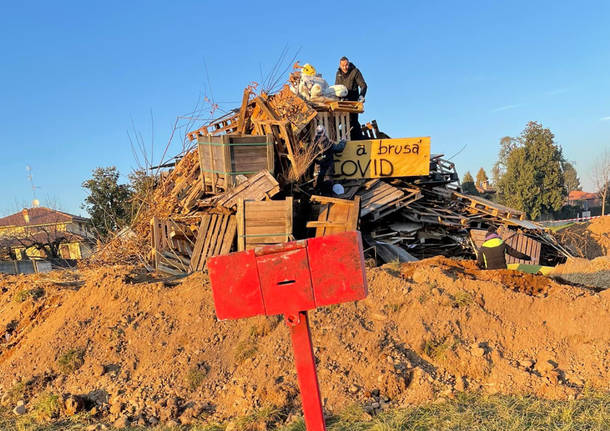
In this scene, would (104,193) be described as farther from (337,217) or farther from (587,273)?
(587,273)

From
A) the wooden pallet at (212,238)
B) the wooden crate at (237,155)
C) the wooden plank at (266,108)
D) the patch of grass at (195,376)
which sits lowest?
the patch of grass at (195,376)

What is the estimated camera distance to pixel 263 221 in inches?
273

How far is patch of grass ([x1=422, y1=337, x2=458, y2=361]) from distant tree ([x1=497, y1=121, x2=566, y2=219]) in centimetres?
3415

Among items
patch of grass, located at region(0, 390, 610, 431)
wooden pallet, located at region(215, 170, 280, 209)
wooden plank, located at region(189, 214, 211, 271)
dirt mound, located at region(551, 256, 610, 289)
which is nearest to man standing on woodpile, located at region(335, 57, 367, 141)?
wooden pallet, located at region(215, 170, 280, 209)

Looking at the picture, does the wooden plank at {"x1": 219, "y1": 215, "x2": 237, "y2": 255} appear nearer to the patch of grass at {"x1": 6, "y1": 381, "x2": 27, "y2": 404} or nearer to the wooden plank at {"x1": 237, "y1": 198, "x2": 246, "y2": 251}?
the wooden plank at {"x1": 237, "y1": 198, "x2": 246, "y2": 251}

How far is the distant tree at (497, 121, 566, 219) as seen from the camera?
110ft

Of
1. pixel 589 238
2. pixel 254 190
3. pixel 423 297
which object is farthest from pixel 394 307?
pixel 589 238

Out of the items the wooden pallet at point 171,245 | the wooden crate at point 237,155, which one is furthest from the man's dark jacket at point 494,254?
the wooden pallet at point 171,245

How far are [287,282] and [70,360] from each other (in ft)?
12.7

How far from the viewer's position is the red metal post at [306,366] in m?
2.00

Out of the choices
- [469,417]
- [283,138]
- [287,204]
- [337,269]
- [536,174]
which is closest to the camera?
[337,269]

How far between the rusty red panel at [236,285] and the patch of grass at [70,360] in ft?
11.5

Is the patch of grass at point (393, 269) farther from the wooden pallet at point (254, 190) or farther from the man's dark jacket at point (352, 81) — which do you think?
the man's dark jacket at point (352, 81)

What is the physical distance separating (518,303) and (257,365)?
2939 mm
